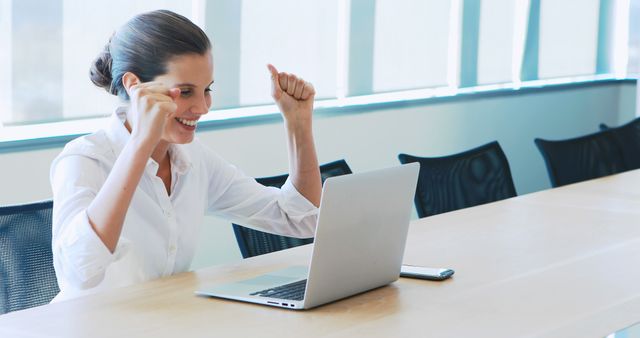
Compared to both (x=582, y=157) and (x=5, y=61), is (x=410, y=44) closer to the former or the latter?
(x=582, y=157)

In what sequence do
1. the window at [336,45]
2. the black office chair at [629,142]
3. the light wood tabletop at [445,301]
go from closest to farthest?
the light wood tabletop at [445,301]
the window at [336,45]
the black office chair at [629,142]

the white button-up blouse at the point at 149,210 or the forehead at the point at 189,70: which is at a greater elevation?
the forehead at the point at 189,70

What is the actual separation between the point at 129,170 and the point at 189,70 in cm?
39

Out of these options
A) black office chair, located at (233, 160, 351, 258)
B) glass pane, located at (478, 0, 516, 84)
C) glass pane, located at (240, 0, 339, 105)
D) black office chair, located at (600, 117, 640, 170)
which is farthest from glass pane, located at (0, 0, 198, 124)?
glass pane, located at (478, 0, 516, 84)

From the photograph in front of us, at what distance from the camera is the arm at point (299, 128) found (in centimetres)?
288

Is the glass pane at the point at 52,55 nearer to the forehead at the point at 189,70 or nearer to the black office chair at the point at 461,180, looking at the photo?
the black office chair at the point at 461,180

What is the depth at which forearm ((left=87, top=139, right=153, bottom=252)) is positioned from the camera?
221 centimetres

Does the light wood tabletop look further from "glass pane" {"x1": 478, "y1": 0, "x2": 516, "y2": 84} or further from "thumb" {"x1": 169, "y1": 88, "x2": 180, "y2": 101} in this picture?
"glass pane" {"x1": 478, "y1": 0, "x2": 516, "y2": 84}

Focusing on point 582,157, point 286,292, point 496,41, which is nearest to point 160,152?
point 286,292

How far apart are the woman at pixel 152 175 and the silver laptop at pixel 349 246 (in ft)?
0.94

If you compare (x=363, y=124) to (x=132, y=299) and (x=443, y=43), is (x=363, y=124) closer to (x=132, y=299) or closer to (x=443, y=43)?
(x=443, y=43)

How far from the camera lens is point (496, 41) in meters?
6.59

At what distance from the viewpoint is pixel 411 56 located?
5945mm

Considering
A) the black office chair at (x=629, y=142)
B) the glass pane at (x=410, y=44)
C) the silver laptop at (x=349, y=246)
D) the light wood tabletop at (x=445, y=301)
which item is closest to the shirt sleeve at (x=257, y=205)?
the light wood tabletop at (x=445, y=301)
